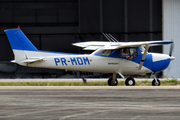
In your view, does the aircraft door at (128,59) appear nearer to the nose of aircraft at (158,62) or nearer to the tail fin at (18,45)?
the nose of aircraft at (158,62)

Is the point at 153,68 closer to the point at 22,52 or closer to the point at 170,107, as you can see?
the point at 22,52

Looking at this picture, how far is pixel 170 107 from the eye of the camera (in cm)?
759

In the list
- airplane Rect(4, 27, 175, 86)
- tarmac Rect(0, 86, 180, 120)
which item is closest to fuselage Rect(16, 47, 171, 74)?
airplane Rect(4, 27, 175, 86)

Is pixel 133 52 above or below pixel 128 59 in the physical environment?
above

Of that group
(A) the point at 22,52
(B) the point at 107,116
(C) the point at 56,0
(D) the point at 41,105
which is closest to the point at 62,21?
(C) the point at 56,0

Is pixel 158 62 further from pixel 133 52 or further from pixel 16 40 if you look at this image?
pixel 16 40

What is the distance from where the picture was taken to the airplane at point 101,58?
1497 cm

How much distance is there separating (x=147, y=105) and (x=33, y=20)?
52.8 feet

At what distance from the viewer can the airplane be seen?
1497 centimetres

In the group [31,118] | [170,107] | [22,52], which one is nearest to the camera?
[31,118]

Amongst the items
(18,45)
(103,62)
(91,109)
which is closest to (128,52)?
(103,62)

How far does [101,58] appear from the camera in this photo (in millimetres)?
15484

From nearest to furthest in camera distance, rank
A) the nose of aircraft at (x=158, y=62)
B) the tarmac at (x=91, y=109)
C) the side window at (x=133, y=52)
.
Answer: the tarmac at (x=91, y=109)
the side window at (x=133, y=52)
the nose of aircraft at (x=158, y=62)

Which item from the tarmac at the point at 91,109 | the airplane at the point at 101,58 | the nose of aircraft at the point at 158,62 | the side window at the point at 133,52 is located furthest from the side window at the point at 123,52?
the tarmac at the point at 91,109
